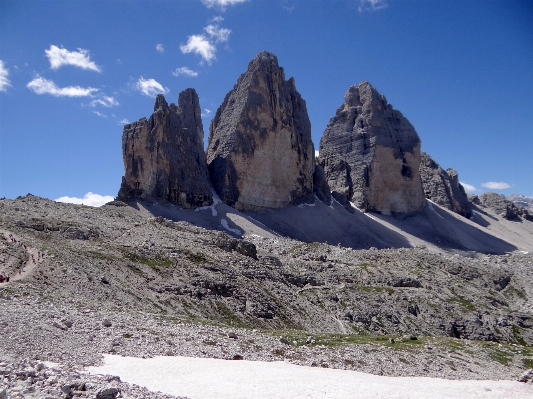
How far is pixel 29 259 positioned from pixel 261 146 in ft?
299

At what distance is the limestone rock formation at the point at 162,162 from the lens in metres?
105

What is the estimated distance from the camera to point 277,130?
128m

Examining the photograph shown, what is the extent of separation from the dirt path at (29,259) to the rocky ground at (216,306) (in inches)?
8.3

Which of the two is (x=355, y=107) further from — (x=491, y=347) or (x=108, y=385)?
(x=108, y=385)

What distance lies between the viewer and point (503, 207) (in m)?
193

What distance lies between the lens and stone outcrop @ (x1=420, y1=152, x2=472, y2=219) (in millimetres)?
171375

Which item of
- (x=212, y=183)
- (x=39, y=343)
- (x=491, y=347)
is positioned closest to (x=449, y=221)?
(x=212, y=183)

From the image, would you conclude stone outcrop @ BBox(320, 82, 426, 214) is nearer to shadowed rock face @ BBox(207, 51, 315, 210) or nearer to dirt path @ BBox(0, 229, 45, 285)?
shadowed rock face @ BBox(207, 51, 315, 210)

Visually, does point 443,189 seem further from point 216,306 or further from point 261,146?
point 216,306

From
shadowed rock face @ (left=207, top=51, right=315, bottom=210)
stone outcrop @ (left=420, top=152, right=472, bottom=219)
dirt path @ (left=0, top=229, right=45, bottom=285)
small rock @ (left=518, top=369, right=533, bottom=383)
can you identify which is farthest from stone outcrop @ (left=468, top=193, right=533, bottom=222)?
dirt path @ (left=0, top=229, right=45, bottom=285)

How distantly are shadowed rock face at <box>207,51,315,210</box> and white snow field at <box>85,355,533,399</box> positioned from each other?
9500cm

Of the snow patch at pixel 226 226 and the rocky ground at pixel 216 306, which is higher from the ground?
the snow patch at pixel 226 226

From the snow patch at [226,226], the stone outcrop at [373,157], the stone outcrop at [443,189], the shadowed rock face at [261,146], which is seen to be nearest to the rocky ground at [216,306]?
the snow patch at [226,226]

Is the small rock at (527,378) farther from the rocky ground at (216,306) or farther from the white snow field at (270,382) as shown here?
the rocky ground at (216,306)
